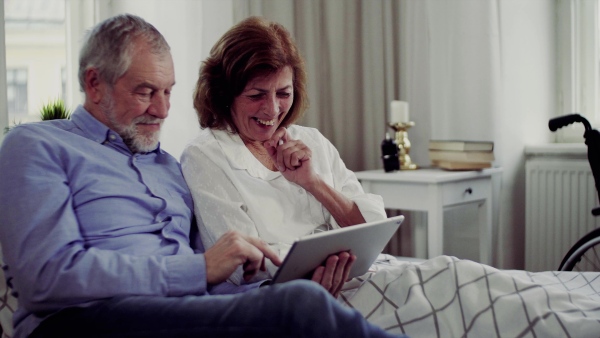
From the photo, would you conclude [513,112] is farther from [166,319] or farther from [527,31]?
[166,319]

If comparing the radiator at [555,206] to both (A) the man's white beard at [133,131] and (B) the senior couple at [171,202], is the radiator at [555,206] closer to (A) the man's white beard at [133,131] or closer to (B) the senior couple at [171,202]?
(B) the senior couple at [171,202]

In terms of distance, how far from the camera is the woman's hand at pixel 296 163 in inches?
64.9

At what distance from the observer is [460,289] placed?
1.31m

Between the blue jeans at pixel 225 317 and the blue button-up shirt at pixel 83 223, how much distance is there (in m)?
0.04

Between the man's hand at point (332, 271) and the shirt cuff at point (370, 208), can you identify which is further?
the shirt cuff at point (370, 208)

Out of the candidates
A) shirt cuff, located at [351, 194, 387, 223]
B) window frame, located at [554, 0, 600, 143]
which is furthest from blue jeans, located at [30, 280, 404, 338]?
window frame, located at [554, 0, 600, 143]

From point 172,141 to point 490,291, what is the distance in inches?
69.8

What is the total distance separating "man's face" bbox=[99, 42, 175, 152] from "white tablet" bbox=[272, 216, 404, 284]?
0.47 metres

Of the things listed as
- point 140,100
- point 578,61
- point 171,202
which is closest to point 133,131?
point 140,100

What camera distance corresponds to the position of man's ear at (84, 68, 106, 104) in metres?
1.45

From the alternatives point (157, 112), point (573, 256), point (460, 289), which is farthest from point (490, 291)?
point (573, 256)

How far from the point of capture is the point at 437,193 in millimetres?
2506

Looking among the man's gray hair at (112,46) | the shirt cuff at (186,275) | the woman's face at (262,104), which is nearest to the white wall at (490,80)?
the woman's face at (262,104)

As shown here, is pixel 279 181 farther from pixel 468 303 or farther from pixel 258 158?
pixel 468 303
